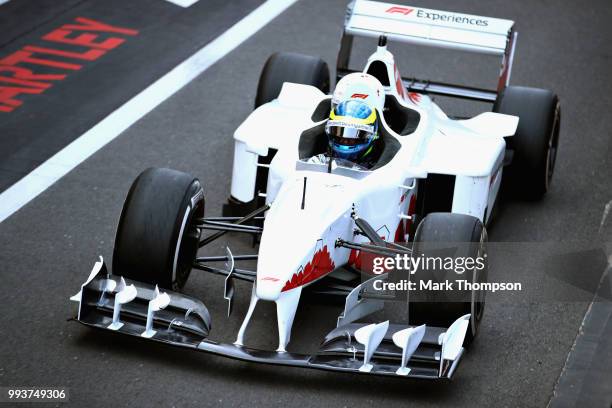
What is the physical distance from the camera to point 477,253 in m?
6.56

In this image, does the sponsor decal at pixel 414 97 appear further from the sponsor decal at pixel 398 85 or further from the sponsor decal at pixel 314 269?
the sponsor decal at pixel 314 269

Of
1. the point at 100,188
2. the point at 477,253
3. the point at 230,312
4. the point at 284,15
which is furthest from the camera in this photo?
the point at 284,15

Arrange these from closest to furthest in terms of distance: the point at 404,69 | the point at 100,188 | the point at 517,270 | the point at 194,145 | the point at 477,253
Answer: the point at 477,253 < the point at 517,270 < the point at 100,188 < the point at 194,145 < the point at 404,69

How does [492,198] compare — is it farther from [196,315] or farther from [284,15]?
[284,15]

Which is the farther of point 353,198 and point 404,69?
point 404,69

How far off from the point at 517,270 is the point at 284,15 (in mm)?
6233

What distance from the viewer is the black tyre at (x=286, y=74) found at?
30.1ft

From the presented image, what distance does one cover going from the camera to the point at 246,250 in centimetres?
811

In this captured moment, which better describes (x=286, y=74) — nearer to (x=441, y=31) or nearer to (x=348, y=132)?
(x=441, y=31)

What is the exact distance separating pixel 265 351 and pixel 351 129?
5.57 feet

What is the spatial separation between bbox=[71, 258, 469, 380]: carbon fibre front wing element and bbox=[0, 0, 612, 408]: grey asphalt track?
9.1 inches

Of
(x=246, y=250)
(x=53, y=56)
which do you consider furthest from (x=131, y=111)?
(x=246, y=250)

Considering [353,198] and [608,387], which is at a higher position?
[353,198]

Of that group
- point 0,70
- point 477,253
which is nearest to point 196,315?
point 477,253
